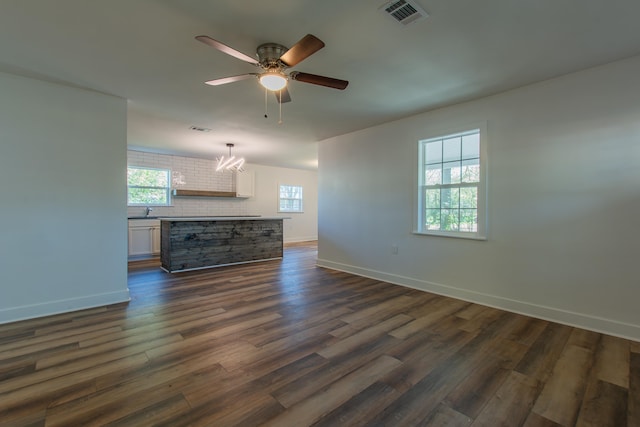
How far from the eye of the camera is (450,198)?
3.89 m

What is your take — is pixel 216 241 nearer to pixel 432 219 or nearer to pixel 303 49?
pixel 432 219

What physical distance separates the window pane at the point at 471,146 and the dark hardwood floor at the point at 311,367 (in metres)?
1.89

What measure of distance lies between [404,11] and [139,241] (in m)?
6.81

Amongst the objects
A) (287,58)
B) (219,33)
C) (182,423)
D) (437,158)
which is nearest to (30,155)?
(219,33)

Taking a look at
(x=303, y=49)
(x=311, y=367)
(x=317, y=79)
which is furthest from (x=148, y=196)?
(x=311, y=367)

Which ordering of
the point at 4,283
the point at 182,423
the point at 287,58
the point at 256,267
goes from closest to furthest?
the point at 182,423, the point at 287,58, the point at 4,283, the point at 256,267

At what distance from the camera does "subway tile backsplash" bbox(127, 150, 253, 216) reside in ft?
22.2

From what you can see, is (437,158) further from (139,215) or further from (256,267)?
(139,215)

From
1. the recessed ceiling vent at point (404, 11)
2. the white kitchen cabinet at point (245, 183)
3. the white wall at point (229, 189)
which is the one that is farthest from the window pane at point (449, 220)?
the white wall at point (229, 189)

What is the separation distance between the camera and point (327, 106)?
3754 millimetres

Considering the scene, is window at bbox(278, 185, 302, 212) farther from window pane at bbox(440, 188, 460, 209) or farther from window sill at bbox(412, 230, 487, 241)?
window pane at bbox(440, 188, 460, 209)

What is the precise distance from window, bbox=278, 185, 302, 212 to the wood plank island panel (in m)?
2.81

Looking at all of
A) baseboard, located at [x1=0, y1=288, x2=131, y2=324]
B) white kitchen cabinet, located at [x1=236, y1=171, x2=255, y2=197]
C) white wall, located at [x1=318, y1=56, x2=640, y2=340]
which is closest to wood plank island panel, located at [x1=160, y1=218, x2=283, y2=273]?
baseboard, located at [x1=0, y1=288, x2=131, y2=324]

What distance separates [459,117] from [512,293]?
2.22m
